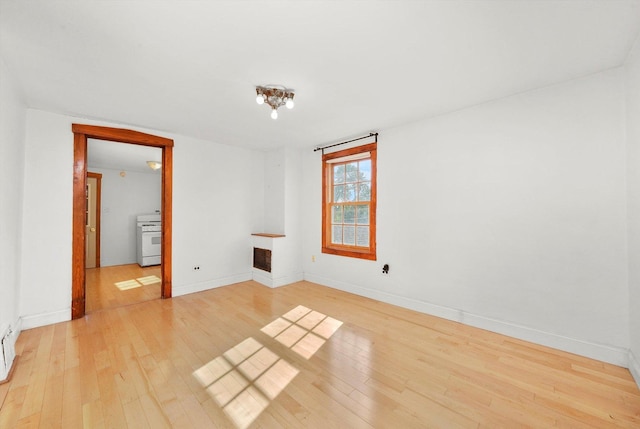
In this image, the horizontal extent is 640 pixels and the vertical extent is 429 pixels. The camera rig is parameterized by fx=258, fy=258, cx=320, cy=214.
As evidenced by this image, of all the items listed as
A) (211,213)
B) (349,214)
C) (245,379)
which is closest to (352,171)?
(349,214)

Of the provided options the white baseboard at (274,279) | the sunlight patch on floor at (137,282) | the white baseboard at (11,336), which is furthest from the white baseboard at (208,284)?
the white baseboard at (11,336)

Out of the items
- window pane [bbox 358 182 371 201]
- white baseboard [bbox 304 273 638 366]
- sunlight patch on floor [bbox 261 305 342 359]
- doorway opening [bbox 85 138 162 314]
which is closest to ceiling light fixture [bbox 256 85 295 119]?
window pane [bbox 358 182 371 201]

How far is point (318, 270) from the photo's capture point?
15.6 ft

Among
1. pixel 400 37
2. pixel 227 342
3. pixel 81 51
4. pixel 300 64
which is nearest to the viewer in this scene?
pixel 400 37

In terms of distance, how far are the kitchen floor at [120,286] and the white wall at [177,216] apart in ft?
1.72

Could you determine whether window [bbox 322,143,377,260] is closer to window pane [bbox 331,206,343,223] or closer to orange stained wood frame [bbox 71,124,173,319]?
window pane [bbox 331,206,343,223]

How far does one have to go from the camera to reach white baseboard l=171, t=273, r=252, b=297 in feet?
13.4

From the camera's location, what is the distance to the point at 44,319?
3043 mm

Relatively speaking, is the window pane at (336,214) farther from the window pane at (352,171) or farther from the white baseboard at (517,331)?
the white baseboard at (517,331)

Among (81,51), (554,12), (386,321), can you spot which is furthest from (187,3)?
(386,321)

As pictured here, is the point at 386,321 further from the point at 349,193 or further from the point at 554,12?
the point at 554,12

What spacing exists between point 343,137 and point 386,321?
2.82m

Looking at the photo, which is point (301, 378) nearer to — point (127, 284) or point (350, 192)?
point (350, 192)

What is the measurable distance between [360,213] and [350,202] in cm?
27
